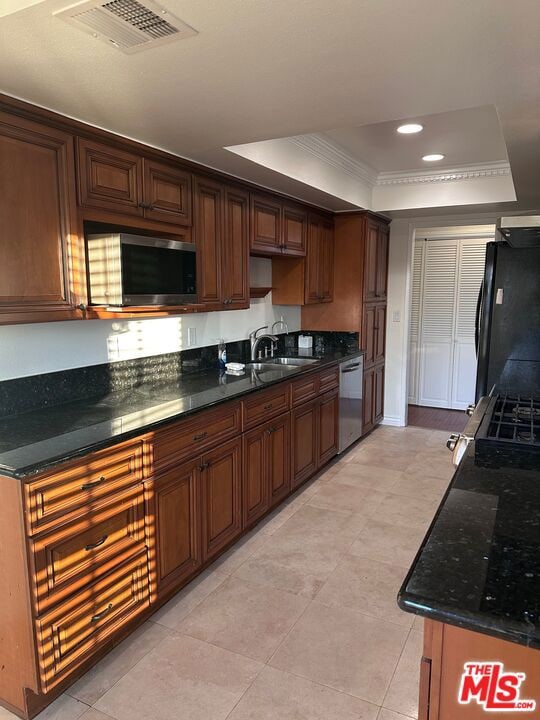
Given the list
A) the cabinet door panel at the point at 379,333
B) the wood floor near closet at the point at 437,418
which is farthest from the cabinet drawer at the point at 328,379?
the wood floor near closet at the point at 437,418

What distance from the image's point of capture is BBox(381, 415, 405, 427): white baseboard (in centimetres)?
554

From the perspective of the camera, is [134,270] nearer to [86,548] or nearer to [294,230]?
[86,548]

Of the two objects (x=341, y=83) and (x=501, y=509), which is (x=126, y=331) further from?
(x=501, y=509)

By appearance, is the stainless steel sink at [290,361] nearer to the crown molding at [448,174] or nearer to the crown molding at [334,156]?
the crown molding at [334,156]

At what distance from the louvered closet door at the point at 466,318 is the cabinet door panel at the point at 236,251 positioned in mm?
3503

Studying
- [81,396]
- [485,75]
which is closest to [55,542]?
[81,396]

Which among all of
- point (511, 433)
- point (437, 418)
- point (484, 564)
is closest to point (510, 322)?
point (511, 433)

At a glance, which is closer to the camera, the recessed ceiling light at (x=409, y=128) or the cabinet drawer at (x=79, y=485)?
the cabinet drawer at (x=79, y=485)

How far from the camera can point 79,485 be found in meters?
1.80

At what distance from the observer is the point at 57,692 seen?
1843mm

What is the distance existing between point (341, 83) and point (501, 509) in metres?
1.51

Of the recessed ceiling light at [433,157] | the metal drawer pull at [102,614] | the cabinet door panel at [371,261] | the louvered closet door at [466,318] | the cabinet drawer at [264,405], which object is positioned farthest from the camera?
the louvered closet door at [466,318]

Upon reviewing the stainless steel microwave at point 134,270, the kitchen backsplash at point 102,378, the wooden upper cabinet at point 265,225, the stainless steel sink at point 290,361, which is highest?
the wooden upper cabinet at point 265,225

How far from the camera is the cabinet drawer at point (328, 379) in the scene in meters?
3.90
